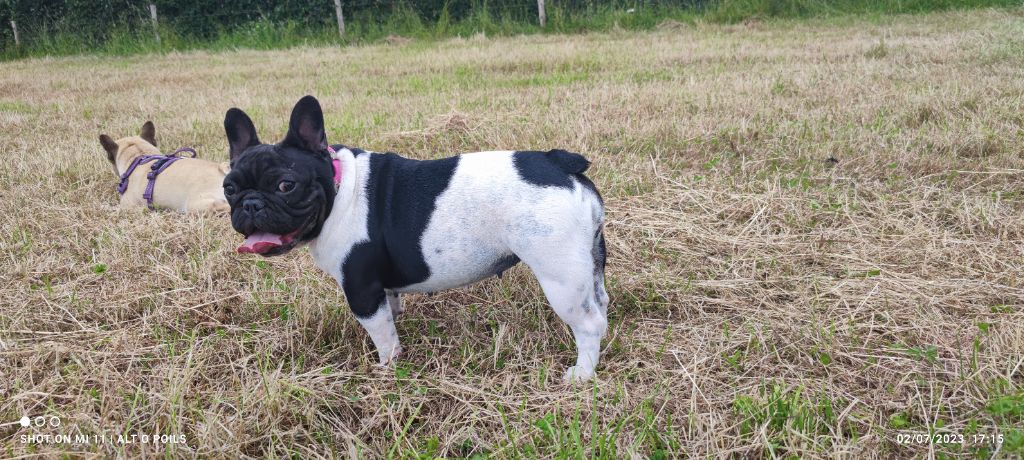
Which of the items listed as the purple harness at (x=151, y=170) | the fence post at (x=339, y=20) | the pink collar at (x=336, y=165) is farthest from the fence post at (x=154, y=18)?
the pink collar at (x=336, y=165)

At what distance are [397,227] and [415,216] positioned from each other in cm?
9

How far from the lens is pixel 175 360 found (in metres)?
2.79

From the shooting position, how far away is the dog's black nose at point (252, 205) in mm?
2482

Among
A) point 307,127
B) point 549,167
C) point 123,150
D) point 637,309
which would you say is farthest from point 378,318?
point 123,150

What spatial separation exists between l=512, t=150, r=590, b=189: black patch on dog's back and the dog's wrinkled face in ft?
2.50

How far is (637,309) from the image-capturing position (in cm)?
329

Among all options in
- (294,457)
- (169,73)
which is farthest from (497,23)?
(294,457)

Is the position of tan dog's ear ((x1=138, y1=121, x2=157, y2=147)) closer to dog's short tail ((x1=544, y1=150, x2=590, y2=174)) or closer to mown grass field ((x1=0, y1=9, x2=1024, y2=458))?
mown grass field ((x1=0, y1=9, x2=1024, y2=458))

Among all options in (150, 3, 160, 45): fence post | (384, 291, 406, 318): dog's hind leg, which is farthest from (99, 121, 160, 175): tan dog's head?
(150, 3, 160, 45): fence post

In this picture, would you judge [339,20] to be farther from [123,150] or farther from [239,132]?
[239,132]

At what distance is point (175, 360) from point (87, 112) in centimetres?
756

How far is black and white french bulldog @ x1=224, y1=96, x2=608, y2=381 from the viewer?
251cm

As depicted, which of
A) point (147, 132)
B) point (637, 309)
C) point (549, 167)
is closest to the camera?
point (549, 167)

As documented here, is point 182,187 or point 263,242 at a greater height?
point 263,242
